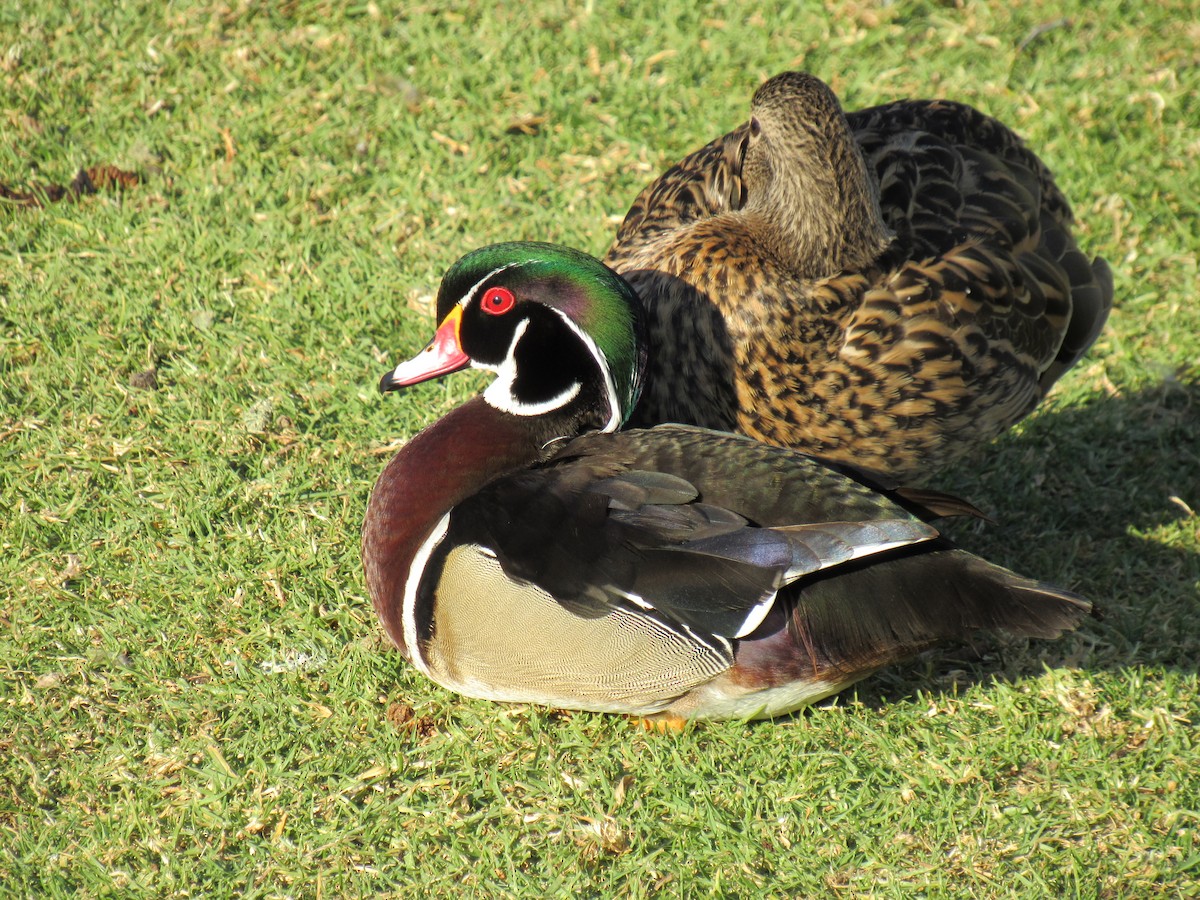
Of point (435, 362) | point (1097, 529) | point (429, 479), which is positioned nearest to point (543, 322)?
point (435, 362)

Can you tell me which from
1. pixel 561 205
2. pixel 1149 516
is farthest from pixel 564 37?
pixel 1149 516

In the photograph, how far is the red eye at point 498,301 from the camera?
3250 mm

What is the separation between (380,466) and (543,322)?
95cm

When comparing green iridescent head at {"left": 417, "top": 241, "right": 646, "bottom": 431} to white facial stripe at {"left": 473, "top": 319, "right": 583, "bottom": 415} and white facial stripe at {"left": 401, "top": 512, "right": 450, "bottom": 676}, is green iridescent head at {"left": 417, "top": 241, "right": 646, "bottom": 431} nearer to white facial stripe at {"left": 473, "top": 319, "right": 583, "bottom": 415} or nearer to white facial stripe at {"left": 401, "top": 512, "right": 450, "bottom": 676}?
white facial stripe at {"left": 473, "top": 319, "right": 583, "bottom": 415}

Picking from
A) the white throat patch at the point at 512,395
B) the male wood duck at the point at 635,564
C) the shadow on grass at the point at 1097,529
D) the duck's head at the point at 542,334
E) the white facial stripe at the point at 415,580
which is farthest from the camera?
the shadow on grass at the point at 1097,529

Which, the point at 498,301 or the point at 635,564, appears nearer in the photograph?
the point at 635,564

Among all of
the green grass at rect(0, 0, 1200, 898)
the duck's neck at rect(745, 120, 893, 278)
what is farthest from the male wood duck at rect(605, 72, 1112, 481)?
the green grass at rect(0, 0, 1200, 898)

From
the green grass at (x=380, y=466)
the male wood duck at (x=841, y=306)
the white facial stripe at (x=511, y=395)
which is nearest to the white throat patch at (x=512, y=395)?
the white facial stripe at (x=511, y=395)

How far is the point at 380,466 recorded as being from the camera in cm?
395

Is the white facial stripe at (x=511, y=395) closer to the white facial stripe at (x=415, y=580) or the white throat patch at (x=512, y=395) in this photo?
the white throat patch at (x=512, y=395)

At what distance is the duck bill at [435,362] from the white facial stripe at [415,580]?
1.44 feet

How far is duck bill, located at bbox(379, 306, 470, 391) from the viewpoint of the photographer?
3367 mm

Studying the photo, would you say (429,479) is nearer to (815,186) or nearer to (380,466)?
(380,466)

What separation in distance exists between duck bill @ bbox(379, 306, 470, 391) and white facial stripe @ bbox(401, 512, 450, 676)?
440 mm
